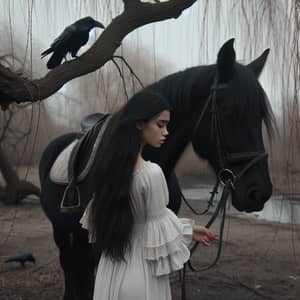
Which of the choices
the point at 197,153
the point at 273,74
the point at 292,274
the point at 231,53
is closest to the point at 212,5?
the point at 273,74

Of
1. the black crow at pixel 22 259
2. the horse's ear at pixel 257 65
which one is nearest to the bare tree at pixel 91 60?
the horse's ear at pixel 257 65

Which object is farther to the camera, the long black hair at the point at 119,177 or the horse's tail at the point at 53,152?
the horse's tail at the point at 53,152

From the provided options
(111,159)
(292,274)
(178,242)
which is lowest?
(292,274)

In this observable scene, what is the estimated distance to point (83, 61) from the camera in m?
2.57

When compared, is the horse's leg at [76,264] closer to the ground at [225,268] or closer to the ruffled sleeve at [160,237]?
the ground at [225,268]

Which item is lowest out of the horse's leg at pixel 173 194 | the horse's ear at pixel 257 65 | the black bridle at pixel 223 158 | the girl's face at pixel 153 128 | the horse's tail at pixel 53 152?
the horse's leg at pixel 173 194

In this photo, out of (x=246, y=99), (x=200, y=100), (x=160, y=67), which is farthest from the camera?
(x=160, y=67)

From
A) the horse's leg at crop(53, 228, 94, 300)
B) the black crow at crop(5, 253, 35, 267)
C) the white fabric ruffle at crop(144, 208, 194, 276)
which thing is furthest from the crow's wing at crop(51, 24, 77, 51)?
the black crow at crop(5, 253, 35, 267)

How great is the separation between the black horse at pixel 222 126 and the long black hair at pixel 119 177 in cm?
64

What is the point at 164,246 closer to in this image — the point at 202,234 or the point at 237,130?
the point at 202,234

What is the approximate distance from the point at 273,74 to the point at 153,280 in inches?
66.3

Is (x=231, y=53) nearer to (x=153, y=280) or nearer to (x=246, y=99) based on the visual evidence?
(x=246, y=99)

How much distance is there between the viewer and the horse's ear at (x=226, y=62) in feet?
7.48

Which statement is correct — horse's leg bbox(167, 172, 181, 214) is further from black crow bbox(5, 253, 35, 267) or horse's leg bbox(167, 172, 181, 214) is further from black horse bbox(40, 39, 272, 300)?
black crow bbox(5, 253, 35, 267)
